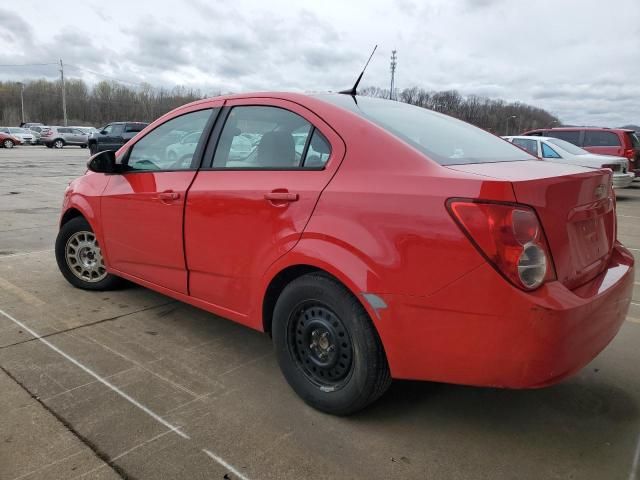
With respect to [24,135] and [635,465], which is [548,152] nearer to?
[635,465]

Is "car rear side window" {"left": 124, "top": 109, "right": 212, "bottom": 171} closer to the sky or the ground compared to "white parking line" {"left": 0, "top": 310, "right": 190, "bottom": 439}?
closer to the sky

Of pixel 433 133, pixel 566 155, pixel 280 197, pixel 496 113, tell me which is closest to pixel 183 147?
pixel 280 197

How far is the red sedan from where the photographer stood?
1.96 metres

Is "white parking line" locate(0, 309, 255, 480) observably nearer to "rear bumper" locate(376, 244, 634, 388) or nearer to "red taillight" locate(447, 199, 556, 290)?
"rear bumper" locate(376, 244, 634, 388)

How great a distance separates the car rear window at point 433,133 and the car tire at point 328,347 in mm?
804

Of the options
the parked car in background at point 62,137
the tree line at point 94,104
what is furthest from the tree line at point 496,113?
the parked car in background at point 62,137

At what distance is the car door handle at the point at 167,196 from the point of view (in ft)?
10.4

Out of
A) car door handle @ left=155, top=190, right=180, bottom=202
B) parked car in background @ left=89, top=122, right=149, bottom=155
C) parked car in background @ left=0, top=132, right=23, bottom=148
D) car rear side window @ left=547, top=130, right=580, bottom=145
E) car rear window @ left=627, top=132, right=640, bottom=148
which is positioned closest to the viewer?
car door handle @ left=155, top=190, right=180, bottom=202

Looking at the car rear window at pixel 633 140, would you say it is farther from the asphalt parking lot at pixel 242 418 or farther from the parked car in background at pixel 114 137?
the parked car in background at pixel 114 137

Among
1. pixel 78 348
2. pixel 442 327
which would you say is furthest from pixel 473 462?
pixel 78 348

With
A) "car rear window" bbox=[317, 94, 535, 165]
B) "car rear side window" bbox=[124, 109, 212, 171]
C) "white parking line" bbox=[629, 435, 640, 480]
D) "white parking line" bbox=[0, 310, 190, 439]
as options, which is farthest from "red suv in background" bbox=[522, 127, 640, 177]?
"white parking line" bbox=[0, 310, 190, 439]

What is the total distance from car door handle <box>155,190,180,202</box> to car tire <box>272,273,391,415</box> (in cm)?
105

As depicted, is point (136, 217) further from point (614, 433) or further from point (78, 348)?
point (614, 433)

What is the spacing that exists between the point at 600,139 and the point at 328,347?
14.2 m
